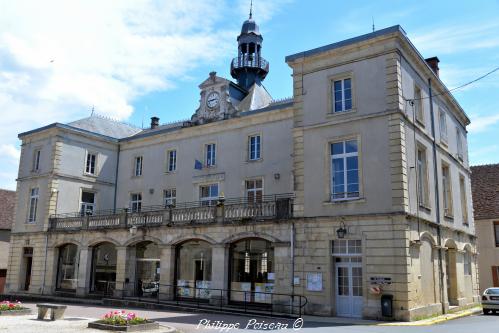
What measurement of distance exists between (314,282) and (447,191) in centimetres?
883

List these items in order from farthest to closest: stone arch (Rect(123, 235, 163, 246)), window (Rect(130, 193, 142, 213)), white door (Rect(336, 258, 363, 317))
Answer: window (Rect(130, 193, 142, 213))
stone arch (Rect(123, 235, 163, 246))
white door (Rect(336, 258, 363, 317))

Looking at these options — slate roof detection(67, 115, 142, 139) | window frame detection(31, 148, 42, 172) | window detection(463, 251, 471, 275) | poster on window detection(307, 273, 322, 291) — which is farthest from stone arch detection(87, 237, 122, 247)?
window detection(463, 251, 471, 275)

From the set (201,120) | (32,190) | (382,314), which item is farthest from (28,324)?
(32,190)

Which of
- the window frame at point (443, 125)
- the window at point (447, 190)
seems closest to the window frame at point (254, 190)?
the window at point (447, 190)

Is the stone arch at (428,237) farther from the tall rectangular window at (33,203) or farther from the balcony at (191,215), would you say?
the tall rectangular window at (33,203)

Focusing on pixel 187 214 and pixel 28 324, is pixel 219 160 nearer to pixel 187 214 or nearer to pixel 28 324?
pixel 187 214

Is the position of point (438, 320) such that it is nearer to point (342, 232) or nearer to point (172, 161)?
point (342, 232)

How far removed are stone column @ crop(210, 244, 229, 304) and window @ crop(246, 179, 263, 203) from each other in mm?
4045

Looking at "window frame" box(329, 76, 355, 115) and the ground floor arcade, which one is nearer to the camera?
the ground floor arcade

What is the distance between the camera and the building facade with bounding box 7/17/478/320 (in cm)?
1720

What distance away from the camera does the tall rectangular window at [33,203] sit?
95.6 feet

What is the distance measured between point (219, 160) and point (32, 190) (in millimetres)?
12497

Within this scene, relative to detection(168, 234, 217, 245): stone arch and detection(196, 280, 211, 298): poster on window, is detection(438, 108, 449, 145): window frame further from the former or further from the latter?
detection(196, 280, 211, 298): poster on window

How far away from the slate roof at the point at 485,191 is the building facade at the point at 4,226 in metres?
31.7
